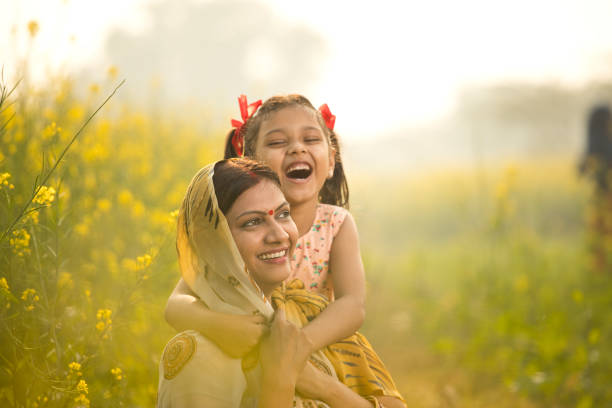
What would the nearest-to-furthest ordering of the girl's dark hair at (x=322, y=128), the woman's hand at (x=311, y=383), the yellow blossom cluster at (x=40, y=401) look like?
the woman's hand at (x=311, y=383)
the yellow blossom cluster at (x=40, y=401)
the girl's dark hair at (x=322, y=128)

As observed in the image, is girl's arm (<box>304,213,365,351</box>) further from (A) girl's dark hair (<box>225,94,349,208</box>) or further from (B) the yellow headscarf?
(A) girl's dark hair (<box>225,94,349,208</box>)

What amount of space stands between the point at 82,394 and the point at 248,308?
686mm

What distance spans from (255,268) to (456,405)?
8.22 ft

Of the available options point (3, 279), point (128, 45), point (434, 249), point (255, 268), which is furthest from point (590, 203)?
point (128, 45)

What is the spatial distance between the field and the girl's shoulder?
0.58 meters

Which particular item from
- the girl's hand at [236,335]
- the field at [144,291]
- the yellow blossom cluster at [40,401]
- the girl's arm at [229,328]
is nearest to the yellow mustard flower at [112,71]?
the field at [144,291]

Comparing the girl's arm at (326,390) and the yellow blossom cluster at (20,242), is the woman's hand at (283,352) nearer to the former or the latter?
the girl's arm at (326,390)

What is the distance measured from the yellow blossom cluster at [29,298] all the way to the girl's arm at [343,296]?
0.98 meters

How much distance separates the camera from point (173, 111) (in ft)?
23.4

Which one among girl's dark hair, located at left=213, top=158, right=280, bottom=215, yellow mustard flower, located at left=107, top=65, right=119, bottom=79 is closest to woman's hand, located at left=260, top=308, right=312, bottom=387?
girl's dark hair, located at left=213, top=158, right=280, bottom=215

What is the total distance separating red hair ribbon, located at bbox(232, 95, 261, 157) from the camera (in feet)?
7.48

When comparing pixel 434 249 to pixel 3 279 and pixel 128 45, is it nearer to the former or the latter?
pixel 3 279

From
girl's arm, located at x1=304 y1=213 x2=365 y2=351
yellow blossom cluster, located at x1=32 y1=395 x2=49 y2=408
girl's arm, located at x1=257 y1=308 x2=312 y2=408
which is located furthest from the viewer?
yellow blossom cluster, located at x1=32 y1=395 x2=49 y2=408

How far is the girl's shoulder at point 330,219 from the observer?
7.05ft
